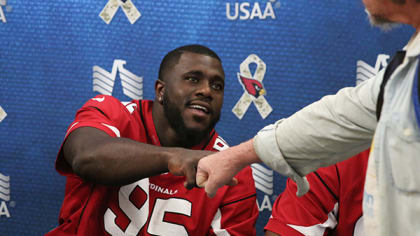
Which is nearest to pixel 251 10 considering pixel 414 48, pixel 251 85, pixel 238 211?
pixel 251 85

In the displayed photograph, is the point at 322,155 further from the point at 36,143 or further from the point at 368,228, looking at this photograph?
the point at 36,143

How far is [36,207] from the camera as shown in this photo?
2080 mm

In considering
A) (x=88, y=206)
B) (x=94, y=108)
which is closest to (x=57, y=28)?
(x=94, y=108)

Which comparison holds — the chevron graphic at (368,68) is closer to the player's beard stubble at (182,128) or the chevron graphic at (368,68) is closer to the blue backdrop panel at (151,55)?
the blue backdrop panel at (151,55)

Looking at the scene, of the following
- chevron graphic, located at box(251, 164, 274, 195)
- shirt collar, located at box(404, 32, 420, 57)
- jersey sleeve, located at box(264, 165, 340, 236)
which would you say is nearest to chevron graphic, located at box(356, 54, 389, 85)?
chevron graphic, located at box(251, 164, 274, 195)

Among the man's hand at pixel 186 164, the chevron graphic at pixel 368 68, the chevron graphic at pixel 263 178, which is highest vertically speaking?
the chevron graphic at pixel 368 68

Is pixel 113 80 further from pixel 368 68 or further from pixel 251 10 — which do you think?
pixel 368 68

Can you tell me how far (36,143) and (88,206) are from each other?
2.21 ft

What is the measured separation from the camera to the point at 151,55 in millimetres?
1975

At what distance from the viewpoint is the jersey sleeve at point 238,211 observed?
1.56m

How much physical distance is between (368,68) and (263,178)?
0.58 metres

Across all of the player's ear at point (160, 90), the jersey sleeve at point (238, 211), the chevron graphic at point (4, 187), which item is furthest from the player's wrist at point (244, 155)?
the chevron graphic at point (4, 187)

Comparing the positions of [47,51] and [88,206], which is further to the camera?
[47,51]

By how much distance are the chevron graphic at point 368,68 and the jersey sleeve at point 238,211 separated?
2.06 ft
